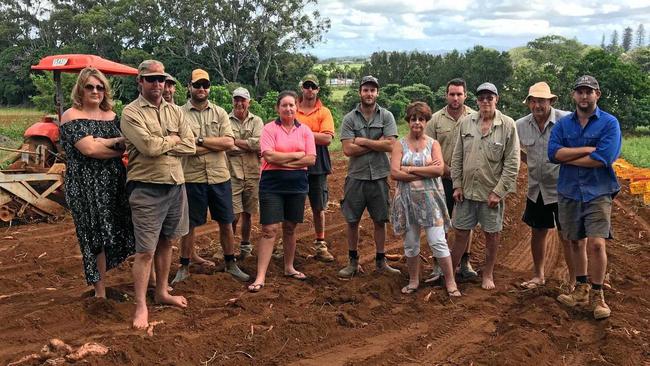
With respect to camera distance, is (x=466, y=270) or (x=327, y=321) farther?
(x=466, y=270)

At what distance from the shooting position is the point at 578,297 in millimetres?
4844

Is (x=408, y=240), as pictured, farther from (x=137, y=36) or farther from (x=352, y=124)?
(x=137, y=36)

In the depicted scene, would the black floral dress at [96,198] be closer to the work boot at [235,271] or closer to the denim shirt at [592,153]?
the work boot at [235,271]

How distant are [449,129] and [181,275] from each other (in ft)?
10.0

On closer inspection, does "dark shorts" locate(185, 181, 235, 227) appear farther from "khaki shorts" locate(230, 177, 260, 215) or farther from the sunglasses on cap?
the sunglasses on cap

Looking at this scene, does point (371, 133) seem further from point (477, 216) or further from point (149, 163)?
point (149, 163)

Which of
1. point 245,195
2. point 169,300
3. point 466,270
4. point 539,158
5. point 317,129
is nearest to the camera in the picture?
point 169,300

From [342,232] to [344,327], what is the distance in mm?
3238

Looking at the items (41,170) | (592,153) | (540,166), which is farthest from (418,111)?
(41,170)

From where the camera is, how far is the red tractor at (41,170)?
7840 mm

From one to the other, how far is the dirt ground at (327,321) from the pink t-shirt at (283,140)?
1.33m

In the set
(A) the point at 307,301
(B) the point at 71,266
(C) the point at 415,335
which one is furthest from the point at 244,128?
(C) the point at 415,335

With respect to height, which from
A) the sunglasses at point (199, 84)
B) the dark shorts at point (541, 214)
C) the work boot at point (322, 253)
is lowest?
the work boot at point (322, 253)

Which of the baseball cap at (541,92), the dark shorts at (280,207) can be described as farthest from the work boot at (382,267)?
the baseball cap at (541,92)
